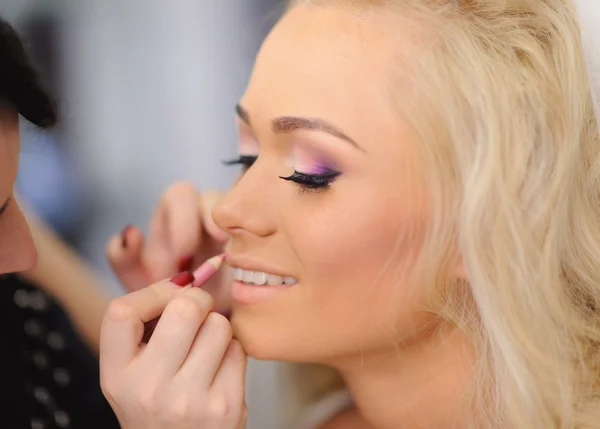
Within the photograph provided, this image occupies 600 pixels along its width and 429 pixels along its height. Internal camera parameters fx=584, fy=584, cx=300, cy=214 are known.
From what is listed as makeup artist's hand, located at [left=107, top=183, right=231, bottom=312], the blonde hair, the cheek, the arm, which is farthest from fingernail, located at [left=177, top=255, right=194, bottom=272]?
the blonde hair

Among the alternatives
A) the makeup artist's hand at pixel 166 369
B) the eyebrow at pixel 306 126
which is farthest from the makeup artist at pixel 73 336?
the eyebrow at pixel 306 126

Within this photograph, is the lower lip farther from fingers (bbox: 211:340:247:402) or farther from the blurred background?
the blurred background

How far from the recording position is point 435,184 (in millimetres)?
621

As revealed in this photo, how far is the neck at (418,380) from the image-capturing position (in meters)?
0.72

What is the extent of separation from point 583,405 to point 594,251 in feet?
0.60

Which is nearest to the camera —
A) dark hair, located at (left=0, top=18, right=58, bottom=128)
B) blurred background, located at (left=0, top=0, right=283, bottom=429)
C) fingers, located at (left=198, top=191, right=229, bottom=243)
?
dark hair, located at (left=0, top=18, right=58, bottom=128)

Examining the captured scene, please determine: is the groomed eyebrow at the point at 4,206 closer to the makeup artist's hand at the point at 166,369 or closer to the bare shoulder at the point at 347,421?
the makeup artist's hand at the point at 166,369

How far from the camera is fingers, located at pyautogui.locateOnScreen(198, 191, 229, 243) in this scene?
2.71 feet

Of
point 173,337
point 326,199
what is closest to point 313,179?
point 326,199

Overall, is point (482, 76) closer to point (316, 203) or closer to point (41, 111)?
point (316, 203)

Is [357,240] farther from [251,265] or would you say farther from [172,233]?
[172,233]

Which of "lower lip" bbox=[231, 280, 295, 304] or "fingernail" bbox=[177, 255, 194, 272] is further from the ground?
"lower lip" bbox=[231, 280, 295, 304]

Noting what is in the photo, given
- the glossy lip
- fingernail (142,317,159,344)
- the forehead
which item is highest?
the forehead

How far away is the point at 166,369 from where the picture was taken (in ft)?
2.08
